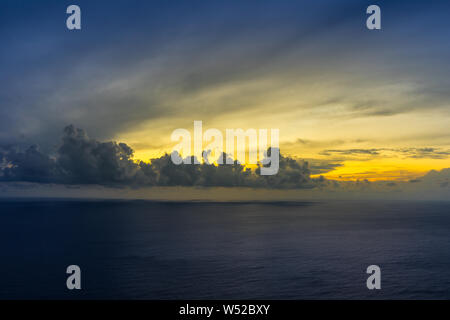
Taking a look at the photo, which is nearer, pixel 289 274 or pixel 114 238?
pixel 289 274

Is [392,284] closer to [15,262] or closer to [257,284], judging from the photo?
[257,284]

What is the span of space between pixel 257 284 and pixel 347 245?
55709mm

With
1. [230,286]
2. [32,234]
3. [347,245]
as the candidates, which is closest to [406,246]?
[347,245]

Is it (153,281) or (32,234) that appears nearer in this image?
(153,281)

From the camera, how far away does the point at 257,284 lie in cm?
6094

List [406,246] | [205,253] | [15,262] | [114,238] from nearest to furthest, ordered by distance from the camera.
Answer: [15,262] → [205,253] → [406,246] → [114,238]

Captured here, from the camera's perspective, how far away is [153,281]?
6041cm
